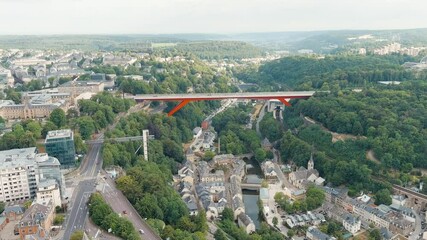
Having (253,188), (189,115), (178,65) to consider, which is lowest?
(253,188)

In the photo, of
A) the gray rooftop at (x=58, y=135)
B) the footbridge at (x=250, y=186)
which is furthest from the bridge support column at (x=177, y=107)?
the gray rooftop at (x=58, y=135)

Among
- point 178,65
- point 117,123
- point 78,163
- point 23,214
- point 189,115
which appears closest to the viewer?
point 23,214

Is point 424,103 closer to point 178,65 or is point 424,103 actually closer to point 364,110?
point 364,110

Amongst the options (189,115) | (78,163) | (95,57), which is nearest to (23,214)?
(78,163)

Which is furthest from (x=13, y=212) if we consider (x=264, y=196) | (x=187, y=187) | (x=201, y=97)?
(x=201, y=97)

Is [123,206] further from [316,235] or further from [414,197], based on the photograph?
[414,197]

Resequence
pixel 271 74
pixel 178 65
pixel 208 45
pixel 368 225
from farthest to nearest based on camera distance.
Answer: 1. pixel 208 45
2. pixel 271 74
3. pixel 178 65
4. pixel 368 225

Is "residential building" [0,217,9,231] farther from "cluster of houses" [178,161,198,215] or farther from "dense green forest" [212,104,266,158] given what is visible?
"dense green forest" [212,104,266,158]

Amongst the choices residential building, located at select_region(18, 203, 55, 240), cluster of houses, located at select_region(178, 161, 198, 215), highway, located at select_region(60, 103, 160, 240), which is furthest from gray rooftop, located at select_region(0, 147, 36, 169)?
cluster of houses, located at select_region(178, 161, 198, 215)

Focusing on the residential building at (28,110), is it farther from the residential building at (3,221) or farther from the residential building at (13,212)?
the residential building at (3,221)
